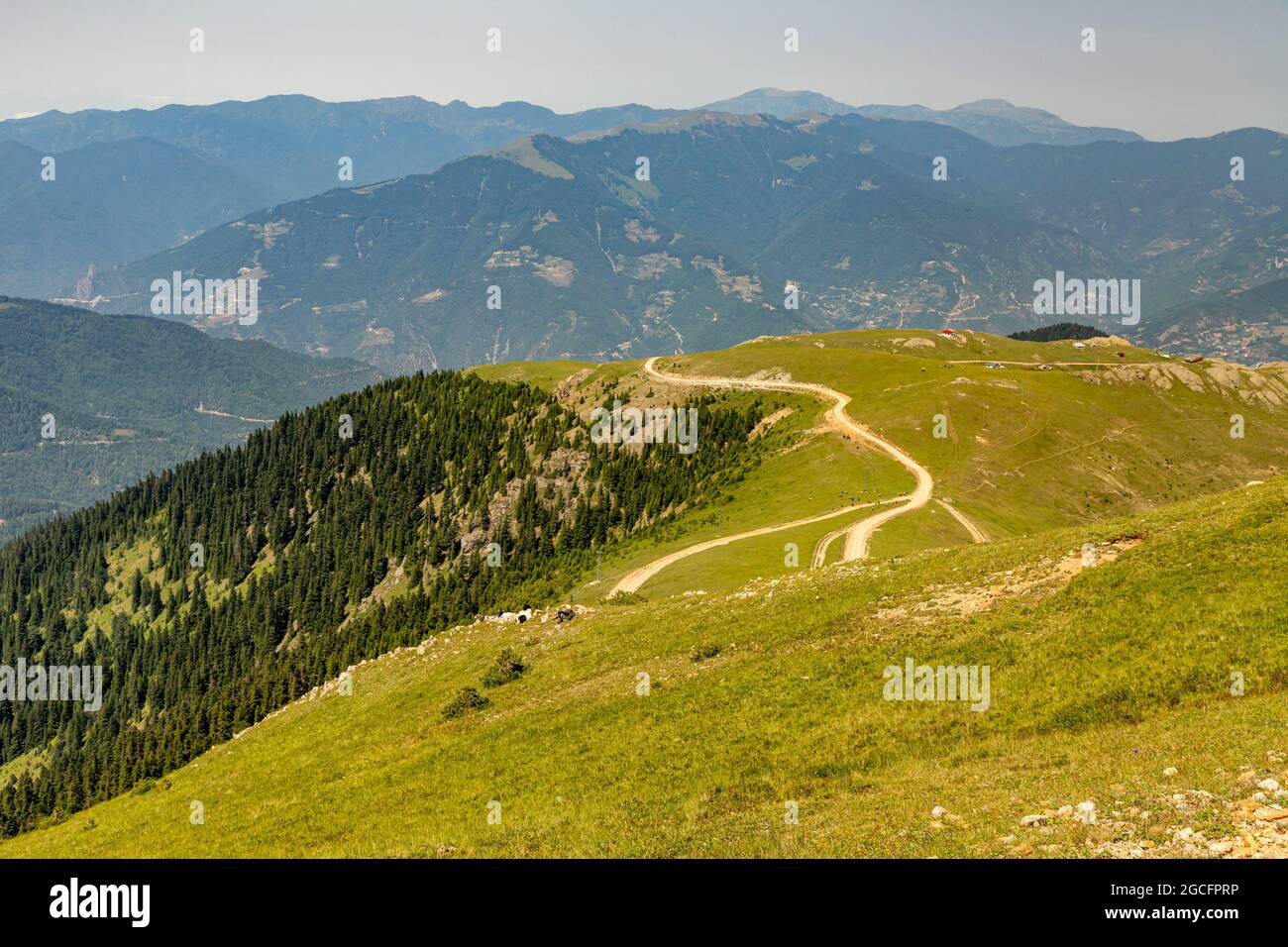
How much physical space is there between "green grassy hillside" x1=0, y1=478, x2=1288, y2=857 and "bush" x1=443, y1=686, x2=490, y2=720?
3.48 feet

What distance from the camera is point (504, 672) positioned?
2227 inches

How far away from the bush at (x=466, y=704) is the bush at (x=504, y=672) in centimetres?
182

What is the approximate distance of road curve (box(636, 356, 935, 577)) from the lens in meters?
89.8

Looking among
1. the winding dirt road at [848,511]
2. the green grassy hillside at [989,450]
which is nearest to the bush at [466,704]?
the green grassy hillside at [989,450]

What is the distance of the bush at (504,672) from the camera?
55719 millimetres

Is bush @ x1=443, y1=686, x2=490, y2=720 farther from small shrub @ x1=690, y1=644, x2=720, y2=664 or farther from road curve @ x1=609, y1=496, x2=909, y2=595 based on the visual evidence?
road curve @ x1=609, y1=496, x2=909, y2=595

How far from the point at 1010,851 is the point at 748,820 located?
10.1 m

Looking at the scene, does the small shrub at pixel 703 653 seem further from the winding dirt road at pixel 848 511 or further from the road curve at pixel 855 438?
the road curve at pixel 855 438

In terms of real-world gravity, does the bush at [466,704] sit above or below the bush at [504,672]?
below

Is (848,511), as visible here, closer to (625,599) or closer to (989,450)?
(989,450)

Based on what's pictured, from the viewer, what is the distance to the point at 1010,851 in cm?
2281

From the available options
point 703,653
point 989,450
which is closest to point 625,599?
point 703,653
